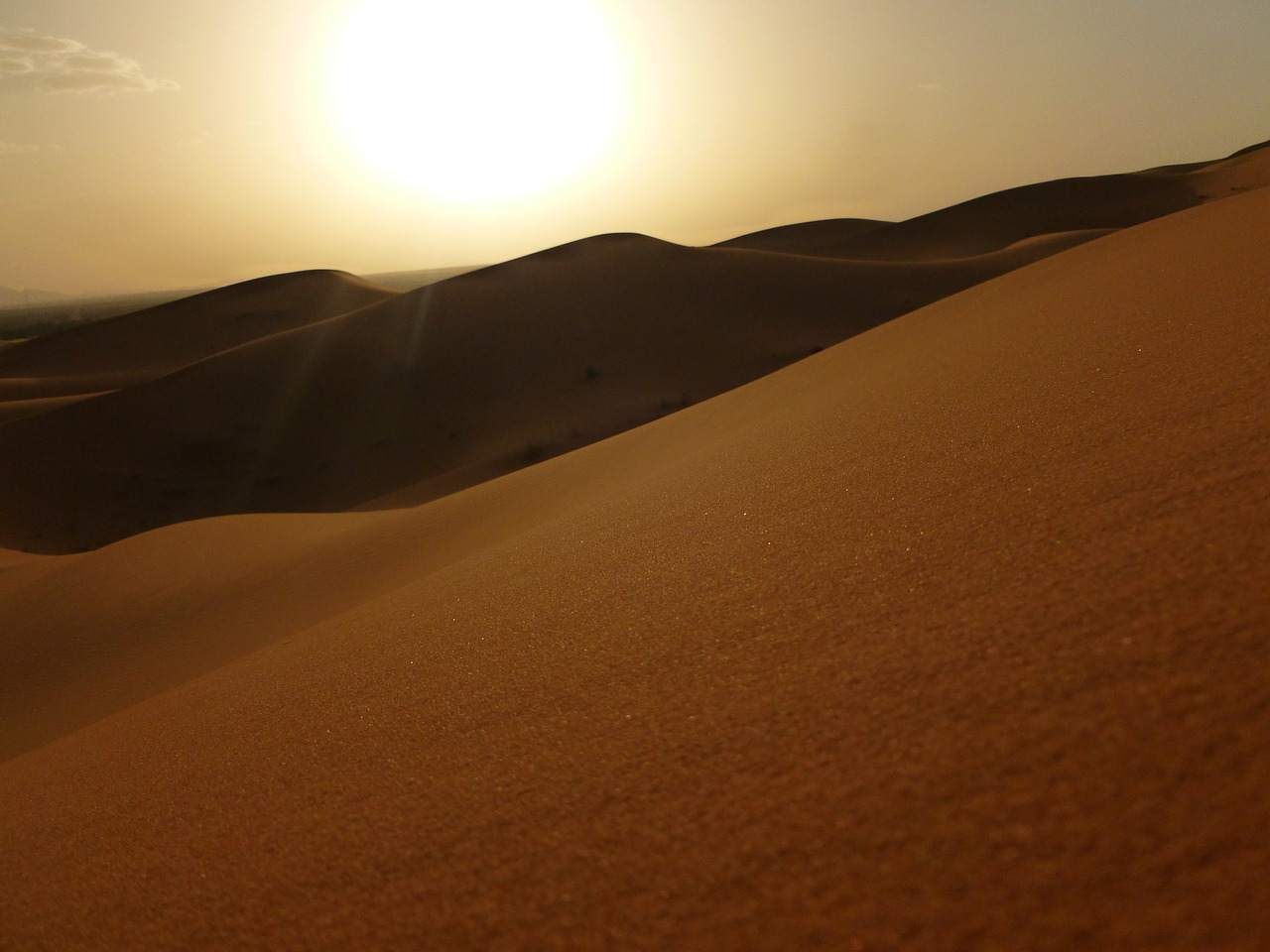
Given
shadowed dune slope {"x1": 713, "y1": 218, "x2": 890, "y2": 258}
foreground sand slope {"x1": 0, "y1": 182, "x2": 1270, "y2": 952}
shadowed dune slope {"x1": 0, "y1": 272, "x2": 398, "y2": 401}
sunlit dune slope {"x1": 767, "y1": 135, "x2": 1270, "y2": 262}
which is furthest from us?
shadowed dune slope {"x1": 713, "y1": 218, "x2": 890, "y2": 258}

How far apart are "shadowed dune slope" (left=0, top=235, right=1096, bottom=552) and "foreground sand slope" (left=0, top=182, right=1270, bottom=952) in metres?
12.9

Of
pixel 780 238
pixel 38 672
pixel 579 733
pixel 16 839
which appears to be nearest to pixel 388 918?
pixel 579 733

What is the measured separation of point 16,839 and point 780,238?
3012 inches

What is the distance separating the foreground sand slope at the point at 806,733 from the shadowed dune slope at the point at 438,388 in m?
12.9

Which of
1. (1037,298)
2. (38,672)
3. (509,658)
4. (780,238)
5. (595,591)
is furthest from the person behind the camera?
(780,238)

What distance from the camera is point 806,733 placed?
1.49m

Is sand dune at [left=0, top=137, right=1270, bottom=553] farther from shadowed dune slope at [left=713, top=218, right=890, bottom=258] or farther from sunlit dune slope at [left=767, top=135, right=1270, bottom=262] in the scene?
shadowed dune slope at [left=713, top=218, right=890, bottom=258]

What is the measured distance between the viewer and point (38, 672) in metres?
6.36

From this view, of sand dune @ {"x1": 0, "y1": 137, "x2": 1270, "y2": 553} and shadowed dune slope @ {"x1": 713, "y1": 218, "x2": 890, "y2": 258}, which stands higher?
shadowed dune slope @ {"x1": 713, "y1": 218, "x2": 890, "y2": 258}

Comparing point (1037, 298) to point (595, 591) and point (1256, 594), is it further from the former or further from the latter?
point (1256, 594)

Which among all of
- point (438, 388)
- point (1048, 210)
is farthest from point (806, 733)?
point (1048, 210)

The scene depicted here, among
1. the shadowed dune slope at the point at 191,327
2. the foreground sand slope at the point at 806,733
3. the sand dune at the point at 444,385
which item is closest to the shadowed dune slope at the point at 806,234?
the shadowed dune slope at the point at 191,327

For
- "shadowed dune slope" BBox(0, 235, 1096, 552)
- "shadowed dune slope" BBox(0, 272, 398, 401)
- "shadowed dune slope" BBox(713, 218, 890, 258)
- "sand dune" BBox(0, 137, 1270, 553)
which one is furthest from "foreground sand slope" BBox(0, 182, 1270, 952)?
"shadowed dune slope" BBox(713, 218, 890, 258)

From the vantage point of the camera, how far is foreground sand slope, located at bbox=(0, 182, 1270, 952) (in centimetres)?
108
